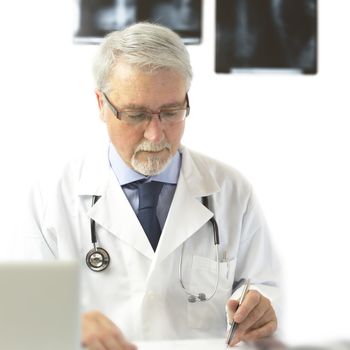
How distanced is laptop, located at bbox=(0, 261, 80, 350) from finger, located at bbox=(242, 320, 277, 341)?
25.5 inches

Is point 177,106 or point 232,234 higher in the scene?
point 177,106

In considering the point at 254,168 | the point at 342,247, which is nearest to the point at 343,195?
the point at 342,247

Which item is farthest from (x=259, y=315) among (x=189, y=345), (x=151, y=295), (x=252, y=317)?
(x=151, y=295)

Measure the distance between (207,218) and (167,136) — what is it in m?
0.25

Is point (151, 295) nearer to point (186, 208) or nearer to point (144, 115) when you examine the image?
point (186, 208)

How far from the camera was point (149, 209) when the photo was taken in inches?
72.6

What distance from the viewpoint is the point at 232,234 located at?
1.87m

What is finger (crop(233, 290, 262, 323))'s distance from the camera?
4.93 feet

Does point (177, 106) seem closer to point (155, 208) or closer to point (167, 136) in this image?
point (167, 136)

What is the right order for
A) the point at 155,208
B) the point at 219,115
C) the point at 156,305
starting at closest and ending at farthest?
1. the point at 156,305
2. the point at 155,208
3. the point at 219,115

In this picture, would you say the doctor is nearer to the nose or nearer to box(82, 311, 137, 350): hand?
the nose

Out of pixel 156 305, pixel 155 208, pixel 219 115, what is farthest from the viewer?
pixel 219 115

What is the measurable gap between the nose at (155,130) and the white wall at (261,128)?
0.88m

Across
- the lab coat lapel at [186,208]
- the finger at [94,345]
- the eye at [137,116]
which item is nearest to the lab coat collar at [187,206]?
the lab coat lapel at [186,208]
